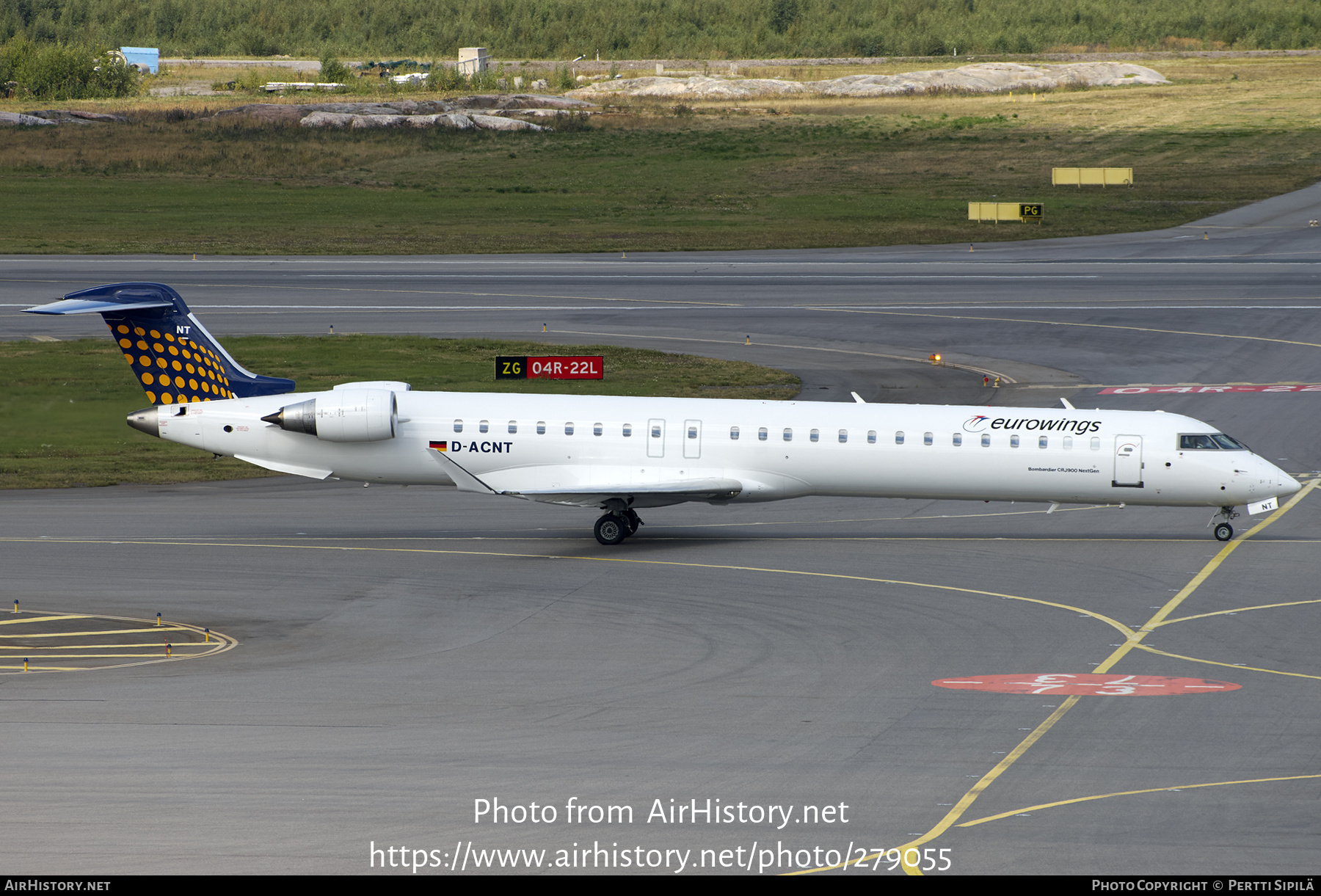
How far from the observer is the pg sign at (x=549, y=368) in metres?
47.5

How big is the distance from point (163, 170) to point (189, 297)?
4951 centimetres

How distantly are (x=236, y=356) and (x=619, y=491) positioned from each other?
27187 mm

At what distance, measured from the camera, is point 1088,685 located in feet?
79.9

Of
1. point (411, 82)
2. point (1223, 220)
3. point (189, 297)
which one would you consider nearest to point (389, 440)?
point (189, 297)

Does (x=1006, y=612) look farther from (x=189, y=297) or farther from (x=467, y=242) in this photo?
(x=467, y=242)

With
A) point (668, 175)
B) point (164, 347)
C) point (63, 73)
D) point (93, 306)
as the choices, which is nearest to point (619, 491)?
point (164, 347)

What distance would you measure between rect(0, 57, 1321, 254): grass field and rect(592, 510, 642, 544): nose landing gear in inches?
2094

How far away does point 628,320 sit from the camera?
65188mm

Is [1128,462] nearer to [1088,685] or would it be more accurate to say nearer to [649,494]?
[649,494]

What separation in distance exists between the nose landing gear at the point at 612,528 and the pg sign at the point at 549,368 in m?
12.6

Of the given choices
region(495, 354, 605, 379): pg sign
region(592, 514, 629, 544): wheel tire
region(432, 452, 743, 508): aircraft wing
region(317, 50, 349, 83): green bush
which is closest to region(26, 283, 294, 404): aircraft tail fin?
region(432, 452, 743, 508): aircraft wing

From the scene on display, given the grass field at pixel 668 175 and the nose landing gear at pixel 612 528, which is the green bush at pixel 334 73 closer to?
the grass field at pixel 668 175

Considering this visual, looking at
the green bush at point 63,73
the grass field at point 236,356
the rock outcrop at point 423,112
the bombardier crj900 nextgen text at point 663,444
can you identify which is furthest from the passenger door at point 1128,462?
the green bush at point 63,73

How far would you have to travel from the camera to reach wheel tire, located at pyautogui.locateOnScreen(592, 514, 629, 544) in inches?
1369
